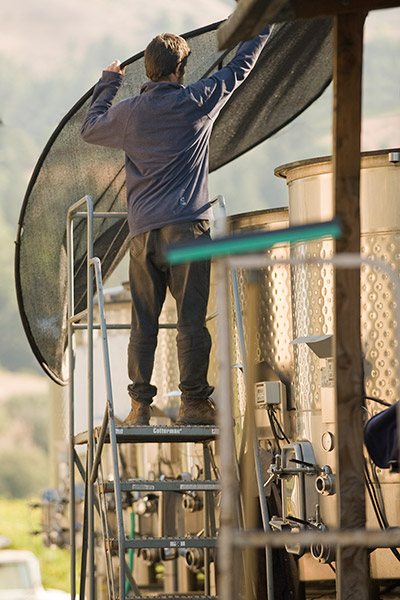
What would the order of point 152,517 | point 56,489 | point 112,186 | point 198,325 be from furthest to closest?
1. point 56,489
2. point 152,517
3. point 112,186
4. point 198,325

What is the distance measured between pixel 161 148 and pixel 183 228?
0.45 meters

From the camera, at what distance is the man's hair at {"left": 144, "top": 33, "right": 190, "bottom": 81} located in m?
5.79

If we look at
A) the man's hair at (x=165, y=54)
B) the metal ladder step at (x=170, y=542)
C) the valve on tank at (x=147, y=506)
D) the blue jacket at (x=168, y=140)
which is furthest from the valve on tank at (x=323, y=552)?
the valve on tank at (x=147, y=506)

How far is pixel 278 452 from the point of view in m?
6.55

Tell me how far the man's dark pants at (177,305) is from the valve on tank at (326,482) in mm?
798

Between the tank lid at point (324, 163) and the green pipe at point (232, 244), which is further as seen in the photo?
the tank lid at point (324, 163)

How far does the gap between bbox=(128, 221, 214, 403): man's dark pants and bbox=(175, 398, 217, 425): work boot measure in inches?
1.2

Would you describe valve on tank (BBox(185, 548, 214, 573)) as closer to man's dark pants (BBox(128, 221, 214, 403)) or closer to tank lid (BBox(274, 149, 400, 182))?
man's dark pants (BBox(128, 221, 214, 403))

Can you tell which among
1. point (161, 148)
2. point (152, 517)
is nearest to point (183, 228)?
point (161, 148)

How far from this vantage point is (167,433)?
546cm

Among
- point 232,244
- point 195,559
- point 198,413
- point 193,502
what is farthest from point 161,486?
point 193,502

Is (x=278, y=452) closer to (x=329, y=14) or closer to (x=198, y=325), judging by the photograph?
(x=198, y=325)

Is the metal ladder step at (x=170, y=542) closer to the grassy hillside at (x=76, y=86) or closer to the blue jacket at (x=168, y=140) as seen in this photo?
the blue jacket at (x=168, y=140)

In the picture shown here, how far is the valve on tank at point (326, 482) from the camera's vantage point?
5.88 metres
